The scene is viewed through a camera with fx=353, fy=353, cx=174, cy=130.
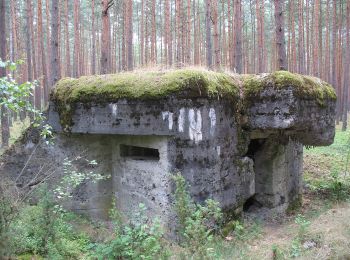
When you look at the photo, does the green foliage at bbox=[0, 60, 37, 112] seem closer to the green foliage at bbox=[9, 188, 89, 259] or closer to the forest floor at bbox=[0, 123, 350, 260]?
the green foliage at bbox=[9, 188, 89, 259]

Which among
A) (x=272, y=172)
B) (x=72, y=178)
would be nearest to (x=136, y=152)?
(x=72, y=178)

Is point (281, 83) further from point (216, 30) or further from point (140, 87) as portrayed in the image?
point (216, 30)

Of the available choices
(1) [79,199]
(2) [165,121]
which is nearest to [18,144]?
(1) [79,199]

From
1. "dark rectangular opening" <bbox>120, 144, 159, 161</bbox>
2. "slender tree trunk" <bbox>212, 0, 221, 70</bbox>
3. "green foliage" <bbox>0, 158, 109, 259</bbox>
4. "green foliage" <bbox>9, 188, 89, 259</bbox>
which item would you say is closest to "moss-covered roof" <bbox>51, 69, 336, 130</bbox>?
"dark rectangular opening" <bbox>120, 144, 159, 161</bbox>

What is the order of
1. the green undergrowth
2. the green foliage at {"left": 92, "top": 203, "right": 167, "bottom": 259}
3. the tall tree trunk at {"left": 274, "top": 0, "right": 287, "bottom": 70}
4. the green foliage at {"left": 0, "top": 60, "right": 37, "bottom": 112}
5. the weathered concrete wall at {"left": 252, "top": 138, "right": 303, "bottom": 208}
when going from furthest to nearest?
the tall tree trunk at {"left": 274, "top": 0, "right": 287, "bottom": 70}
the green undergrowth
the weathered concrete wall at {"left": 252, "top": 138, "right": 303, "bottom": 208}
the green foliage at {"left": 92, "top": 203, "right": 167, "bottom": 259}
the green foliage at {"left": 0, "top": 60, "right": 37, "bottom": 112}

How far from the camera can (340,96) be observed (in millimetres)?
21484

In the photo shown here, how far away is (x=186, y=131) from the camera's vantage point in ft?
16.6

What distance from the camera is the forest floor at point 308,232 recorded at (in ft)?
13.5

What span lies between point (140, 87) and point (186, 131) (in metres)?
0.97

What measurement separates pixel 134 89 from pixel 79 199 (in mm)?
2395

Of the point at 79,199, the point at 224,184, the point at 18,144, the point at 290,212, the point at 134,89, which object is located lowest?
the point at 290,212

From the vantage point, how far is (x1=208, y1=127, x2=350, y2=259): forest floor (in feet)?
13.5

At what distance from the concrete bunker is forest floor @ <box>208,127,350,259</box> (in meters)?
0.53

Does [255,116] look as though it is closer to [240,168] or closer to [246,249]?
[240,168]
